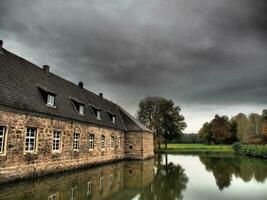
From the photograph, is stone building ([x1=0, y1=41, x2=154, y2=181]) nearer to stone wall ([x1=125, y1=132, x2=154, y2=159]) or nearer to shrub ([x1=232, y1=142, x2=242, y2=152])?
stone wall ([x1=125, y1=132, x2=154, y2=159])

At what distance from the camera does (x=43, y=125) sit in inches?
603

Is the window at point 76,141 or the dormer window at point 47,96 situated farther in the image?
the window at point 76,141

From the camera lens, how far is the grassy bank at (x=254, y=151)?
33013 millimetres

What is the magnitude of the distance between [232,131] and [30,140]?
71.0 m

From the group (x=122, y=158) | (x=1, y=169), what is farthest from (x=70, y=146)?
(x=122, y=158)

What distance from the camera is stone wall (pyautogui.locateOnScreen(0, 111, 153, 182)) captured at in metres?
12.5

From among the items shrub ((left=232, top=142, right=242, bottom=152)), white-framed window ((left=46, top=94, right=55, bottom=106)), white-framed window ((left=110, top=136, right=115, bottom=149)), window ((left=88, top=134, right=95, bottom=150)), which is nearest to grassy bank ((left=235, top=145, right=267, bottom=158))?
shrub ((left=232, top=142, right=242, bottom=152))

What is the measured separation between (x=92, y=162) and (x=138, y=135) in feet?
34.2

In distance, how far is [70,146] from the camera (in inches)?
713

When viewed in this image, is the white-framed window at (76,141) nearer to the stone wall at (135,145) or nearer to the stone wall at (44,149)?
the stone wall at (44,149)

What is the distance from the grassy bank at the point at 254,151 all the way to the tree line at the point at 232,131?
1222 centimetres

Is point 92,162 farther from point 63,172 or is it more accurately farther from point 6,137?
point 6,137

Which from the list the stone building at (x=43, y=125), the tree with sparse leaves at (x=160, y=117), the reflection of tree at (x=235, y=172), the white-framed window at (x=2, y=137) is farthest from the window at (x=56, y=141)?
the tree with sparse leaves at (x=160, y=117)

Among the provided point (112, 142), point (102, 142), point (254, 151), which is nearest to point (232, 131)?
point (254, 151)
